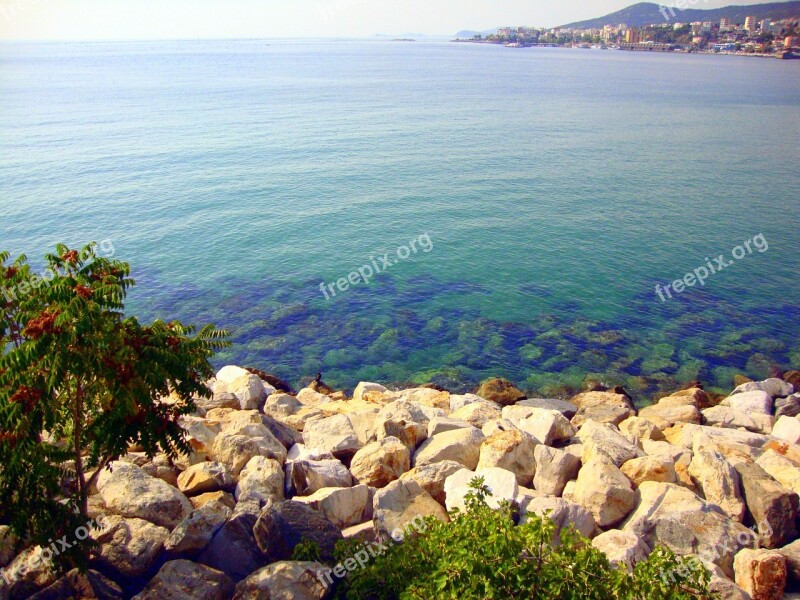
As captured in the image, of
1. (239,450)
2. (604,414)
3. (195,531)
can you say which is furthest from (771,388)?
(195,531)

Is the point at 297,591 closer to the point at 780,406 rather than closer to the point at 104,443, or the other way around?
the point at 104,443

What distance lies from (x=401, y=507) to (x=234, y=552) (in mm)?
4475

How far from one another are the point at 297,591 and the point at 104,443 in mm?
5029

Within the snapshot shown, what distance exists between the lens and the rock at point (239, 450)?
60.8 feet

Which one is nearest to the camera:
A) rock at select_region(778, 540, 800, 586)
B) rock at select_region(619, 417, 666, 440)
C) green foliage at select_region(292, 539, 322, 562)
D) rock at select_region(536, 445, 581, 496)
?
green foliage at select_region(292, 539, 322, 562)

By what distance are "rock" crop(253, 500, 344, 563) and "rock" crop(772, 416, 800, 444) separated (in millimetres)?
19004

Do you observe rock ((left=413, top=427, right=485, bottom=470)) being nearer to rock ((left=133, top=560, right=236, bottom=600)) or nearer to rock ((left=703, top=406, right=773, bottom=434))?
rock ((left=133, top=560, right=236, bottom=600))

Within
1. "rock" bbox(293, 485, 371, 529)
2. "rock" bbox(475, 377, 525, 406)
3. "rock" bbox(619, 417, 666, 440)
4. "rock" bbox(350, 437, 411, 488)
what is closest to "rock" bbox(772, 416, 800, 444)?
"rock" bbox(619, 417, 666, 440)

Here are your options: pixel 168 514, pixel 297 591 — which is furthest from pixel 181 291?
pixel 297 591

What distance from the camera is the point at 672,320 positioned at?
1469 inches

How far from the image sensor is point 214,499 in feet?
52.7

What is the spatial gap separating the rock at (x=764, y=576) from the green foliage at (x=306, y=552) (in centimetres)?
1019

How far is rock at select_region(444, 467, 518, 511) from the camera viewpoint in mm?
16144

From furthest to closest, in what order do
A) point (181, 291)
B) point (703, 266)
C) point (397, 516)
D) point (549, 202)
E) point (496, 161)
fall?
point (496, 161), point (549, 202), point (703, 266), point (181, 291), point (397, 516)
